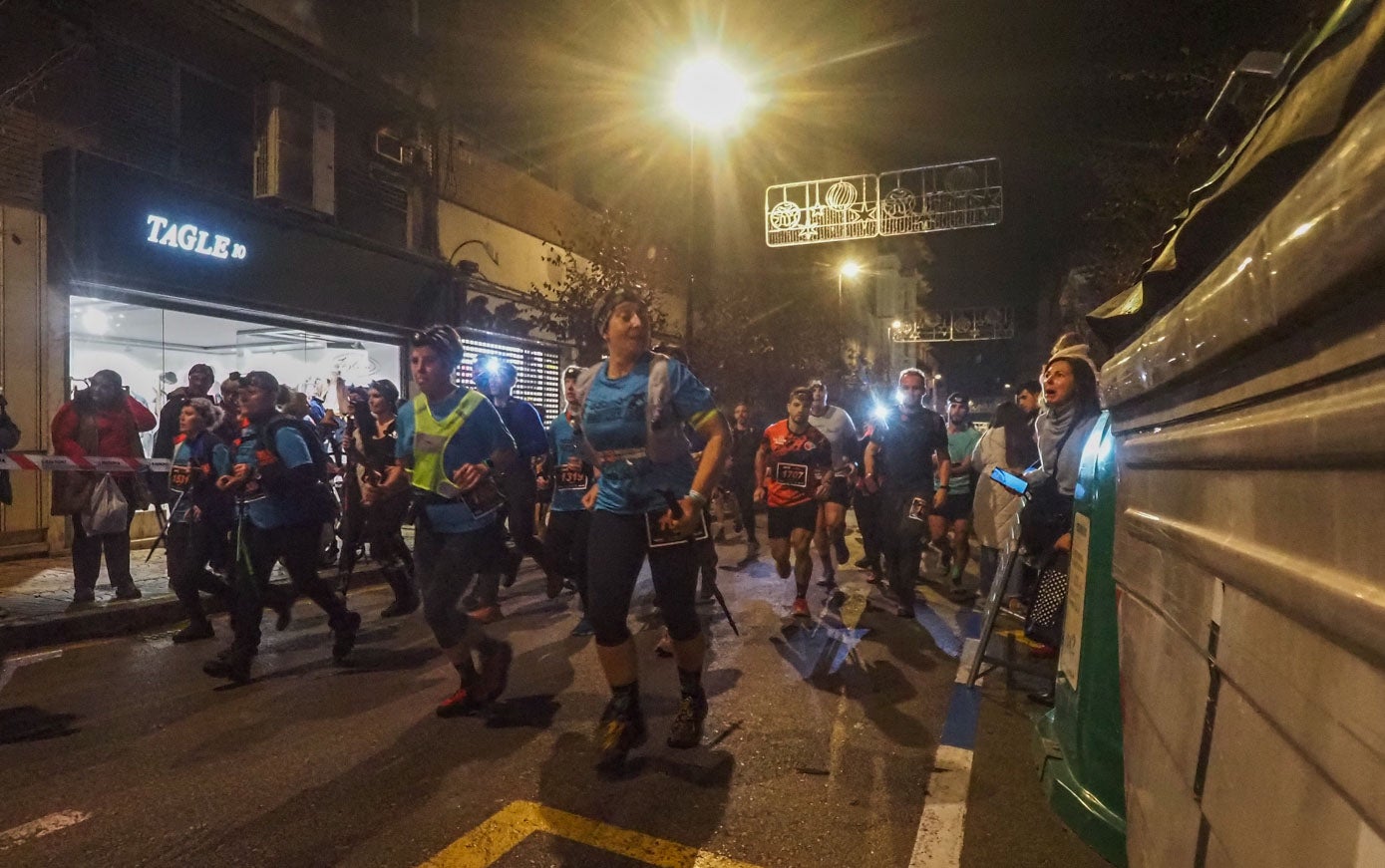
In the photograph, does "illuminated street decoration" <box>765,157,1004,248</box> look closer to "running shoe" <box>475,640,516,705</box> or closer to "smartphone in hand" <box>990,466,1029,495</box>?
"smartphone in hand" <box>990,466,1029,495</box>

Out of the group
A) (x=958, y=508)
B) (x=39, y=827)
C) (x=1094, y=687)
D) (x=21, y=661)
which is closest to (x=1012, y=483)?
(x=1094, y=687)

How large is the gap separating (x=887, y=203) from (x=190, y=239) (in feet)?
33.5

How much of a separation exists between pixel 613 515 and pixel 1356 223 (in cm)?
287

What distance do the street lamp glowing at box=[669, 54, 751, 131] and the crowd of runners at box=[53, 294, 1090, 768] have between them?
5.54m

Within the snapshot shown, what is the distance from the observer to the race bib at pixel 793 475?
6.25m

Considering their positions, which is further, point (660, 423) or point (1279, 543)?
point (660, 423)

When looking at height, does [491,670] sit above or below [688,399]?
below

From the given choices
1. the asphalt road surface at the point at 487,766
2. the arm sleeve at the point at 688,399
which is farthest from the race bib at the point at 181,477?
the arm sleeve at the point at 688,399

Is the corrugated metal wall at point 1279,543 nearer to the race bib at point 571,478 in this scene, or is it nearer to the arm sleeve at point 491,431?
the arm sleeve at point 491,431

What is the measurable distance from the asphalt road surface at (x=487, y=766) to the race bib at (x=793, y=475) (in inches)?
51.6

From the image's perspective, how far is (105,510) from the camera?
258 inches

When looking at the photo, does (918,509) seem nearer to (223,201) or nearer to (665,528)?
(665,528)

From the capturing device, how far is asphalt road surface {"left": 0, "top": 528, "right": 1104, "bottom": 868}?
283 centimetres

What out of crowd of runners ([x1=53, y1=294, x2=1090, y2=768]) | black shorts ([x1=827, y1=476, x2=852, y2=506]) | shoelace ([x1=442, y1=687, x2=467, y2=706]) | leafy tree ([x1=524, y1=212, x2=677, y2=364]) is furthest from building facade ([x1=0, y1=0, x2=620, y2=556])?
black shorts ([x1=827, y1=476, x2=852, y2=506])
